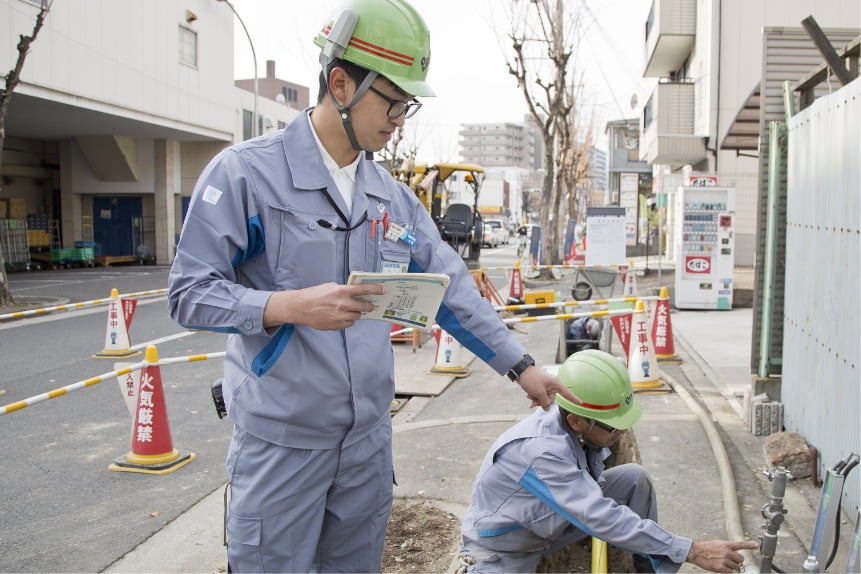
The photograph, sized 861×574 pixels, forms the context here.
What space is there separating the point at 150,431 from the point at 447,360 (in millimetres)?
4087

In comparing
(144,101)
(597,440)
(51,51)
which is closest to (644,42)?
(144,101)

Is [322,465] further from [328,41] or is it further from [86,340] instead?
[86,340]

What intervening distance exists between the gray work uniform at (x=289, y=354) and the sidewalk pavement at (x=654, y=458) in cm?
184

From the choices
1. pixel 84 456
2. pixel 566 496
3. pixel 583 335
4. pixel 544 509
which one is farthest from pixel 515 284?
pixel 566 496

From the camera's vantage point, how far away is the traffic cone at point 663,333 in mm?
9633

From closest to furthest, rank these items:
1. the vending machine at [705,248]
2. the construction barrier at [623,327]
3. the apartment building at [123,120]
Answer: the construction barrier at [623,327]
the vending machine at [705,248]
the apartment building at [123,120]

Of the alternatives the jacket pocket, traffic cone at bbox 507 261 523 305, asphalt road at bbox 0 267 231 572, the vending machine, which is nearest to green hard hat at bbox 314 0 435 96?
the jacket pocket

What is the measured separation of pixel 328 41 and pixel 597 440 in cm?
200

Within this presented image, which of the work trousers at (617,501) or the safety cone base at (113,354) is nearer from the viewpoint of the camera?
the work trousers at (617,501)

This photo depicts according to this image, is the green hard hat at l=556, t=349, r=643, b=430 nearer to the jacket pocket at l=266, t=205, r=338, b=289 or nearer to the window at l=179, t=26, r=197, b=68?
the jacket pocket at l=266, t=205, r=338, b=289

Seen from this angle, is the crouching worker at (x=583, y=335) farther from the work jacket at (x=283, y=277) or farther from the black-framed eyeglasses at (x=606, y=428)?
the work jacket at (x=283, y=277)

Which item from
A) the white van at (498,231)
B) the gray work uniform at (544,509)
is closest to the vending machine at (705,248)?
the gray work uniform at (544,509)

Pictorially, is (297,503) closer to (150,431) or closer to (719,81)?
(150,431)

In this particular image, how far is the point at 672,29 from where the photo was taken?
27031 mm
